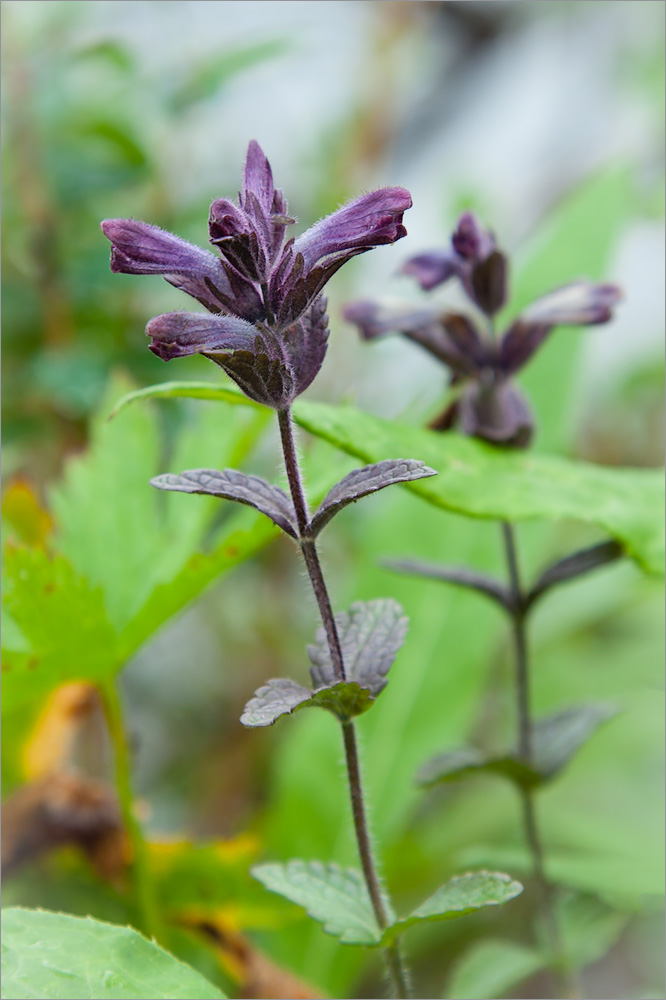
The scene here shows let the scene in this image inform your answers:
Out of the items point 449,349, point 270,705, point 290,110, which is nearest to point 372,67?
point 290,110

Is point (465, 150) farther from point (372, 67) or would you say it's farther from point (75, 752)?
point (75, 752)

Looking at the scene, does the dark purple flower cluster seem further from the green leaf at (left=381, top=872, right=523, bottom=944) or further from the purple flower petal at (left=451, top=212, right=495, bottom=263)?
the green leaf at (left=381, top=872, right=523, bottom=944)

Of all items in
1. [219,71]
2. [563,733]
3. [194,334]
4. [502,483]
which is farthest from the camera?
[219,71]

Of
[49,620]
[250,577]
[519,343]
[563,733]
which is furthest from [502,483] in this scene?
[250,577]

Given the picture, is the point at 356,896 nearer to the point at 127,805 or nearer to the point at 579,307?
the point at 127,805

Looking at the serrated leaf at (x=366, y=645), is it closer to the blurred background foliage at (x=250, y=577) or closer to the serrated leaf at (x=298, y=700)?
the serrated leaf at (x=298, y=700)

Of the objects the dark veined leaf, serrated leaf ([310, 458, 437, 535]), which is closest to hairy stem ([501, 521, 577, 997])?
the dark veined leaf

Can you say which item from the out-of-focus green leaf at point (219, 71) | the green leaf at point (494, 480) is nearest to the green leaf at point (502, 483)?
the green leaf at point (494, 480)
